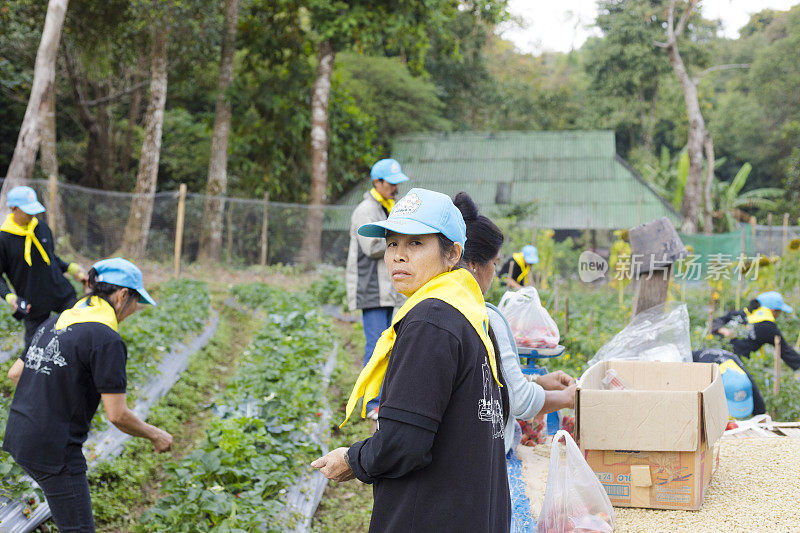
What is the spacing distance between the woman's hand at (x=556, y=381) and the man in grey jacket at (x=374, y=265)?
240 cm

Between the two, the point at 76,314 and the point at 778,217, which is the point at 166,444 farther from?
the point at 778,217

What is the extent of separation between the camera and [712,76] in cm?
4078

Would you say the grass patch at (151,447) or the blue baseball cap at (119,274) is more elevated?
the blue baseball cap at (119,274)

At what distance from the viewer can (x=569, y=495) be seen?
2996 mm

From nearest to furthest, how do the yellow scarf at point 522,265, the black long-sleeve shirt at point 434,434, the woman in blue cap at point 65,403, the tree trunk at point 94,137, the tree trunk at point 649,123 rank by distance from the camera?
the black long-sleeve shirt at point 434,434 < the woman in blue cap at point 65,403 < the yellow scarf at point 522,265 < the tree trunk at point 94,137 < the tree trunk at point 649,123

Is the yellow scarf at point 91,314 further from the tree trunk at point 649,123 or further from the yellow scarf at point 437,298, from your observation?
the tree trunk at point 649,123

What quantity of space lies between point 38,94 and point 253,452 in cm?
1055

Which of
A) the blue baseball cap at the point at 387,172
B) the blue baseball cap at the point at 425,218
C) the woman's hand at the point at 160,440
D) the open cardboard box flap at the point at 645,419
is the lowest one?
the woman's hand at the point at 160,440

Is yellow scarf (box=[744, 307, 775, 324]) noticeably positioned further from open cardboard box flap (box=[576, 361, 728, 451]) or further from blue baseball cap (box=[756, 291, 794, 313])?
open cardboard box flap (box=[576, 361, 728, 451])

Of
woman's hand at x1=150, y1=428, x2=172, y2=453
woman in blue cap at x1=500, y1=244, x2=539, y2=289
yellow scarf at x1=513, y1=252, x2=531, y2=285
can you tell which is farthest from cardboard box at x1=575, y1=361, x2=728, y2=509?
yellow scarf at x1=513, y1=252, x2=531, y2=285

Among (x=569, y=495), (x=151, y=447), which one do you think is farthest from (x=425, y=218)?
(x=151, y=447)

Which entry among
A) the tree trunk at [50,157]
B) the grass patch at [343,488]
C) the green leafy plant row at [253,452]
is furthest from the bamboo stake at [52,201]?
the green leafy plant row at [253,452]

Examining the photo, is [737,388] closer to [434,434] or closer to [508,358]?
[508,358]

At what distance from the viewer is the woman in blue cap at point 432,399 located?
1947 millimetres
